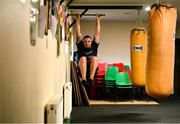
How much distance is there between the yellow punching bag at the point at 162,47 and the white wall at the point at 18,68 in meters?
1.65

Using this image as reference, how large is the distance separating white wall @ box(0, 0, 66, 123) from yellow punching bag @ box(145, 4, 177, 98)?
1.65 meters

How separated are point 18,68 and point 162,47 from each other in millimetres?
2350

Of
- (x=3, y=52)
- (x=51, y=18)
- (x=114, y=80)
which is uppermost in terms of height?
(x=51, y=18)

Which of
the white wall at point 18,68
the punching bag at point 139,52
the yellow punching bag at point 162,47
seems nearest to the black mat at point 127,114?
the punching bag at point 139,52

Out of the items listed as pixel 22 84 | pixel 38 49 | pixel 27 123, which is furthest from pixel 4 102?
pixel 38 49

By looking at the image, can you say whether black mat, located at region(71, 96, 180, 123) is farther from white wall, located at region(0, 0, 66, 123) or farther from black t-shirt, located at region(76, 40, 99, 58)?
white wall, located at region(0, 0, 66, 123)

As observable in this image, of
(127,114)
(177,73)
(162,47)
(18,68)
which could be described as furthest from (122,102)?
(18,68)

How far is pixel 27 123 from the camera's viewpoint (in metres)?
2.55

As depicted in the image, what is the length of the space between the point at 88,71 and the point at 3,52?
4952 mm

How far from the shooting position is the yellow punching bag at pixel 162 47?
404cm

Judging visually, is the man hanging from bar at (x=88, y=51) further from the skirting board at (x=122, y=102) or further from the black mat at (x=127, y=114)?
the skirting board at (x=122, y=102)

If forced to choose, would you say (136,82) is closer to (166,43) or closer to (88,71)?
(88,71)

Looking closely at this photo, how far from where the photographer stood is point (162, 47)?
4.05m

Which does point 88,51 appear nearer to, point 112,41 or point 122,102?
point 122,102
